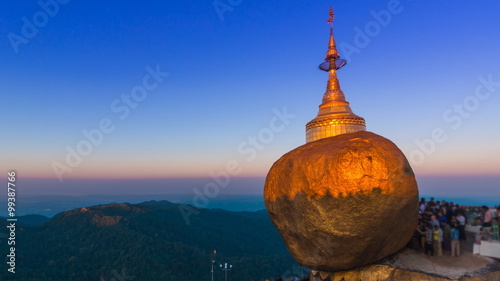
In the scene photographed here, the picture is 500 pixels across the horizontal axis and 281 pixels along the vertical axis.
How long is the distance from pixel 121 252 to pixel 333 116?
64.3 metres

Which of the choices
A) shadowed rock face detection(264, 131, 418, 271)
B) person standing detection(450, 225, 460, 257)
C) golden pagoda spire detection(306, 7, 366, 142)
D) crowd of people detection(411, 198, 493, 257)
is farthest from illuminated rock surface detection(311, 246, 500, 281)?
golden pagoda spire detection(306, 7, 366, 142)

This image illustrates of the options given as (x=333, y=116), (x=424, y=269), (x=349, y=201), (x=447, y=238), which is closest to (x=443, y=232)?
(x=447, y=238)

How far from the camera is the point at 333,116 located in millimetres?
26500

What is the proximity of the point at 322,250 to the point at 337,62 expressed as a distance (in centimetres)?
2444

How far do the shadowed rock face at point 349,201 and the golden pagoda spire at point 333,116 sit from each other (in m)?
15.5

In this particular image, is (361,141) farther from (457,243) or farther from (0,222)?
(0,222)

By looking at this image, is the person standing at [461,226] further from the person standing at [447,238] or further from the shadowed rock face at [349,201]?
the shadowed rock face at [349,201]

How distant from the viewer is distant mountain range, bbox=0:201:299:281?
60688mm

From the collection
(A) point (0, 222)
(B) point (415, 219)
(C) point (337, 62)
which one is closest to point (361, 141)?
(B) point (415, 219)

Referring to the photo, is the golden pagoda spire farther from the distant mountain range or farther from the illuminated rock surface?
the distant mountain range

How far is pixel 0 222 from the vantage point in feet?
235

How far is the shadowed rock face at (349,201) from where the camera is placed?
30.6 ft

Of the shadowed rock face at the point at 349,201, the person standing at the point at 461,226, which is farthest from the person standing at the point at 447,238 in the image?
the shadowed rock face at the point at 349,201

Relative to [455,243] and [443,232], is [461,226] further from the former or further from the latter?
[455,243]
